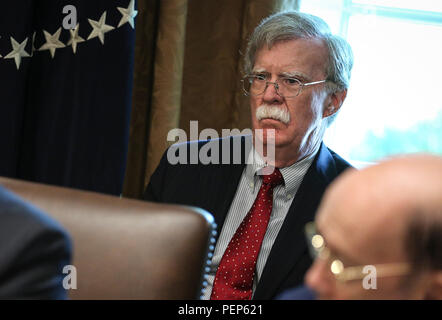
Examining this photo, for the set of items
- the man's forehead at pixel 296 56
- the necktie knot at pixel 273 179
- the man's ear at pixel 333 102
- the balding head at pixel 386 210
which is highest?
the man's forehead at pixel 296 56

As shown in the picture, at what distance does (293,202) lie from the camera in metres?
1.90

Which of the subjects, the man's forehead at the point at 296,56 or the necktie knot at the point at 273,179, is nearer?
the necktie knot at the point at 273,179

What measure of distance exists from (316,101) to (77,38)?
941mm

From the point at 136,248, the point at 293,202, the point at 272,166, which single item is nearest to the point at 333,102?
the point at 272,166

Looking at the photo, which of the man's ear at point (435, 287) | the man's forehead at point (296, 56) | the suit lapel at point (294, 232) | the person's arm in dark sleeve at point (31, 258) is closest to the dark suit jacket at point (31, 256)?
the person's arm in dark sleeve at point (31, 258)

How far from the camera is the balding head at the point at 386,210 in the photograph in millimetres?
829

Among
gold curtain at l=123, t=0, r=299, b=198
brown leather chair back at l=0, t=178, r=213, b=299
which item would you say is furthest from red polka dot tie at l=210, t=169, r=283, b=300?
gold curtain at l=123, t=0, r=299, b=198

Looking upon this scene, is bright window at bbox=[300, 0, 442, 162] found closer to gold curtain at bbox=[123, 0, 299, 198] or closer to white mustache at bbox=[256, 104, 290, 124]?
gold curtain at bbox=[123, 0, 299, 198]

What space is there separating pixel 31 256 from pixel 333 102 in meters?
1.46

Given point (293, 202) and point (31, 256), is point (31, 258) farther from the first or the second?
point (293, 202)

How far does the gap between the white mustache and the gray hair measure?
216 millimetres

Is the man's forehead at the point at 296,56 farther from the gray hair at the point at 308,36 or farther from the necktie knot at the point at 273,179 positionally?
the necktie knot at the point at 273,179
